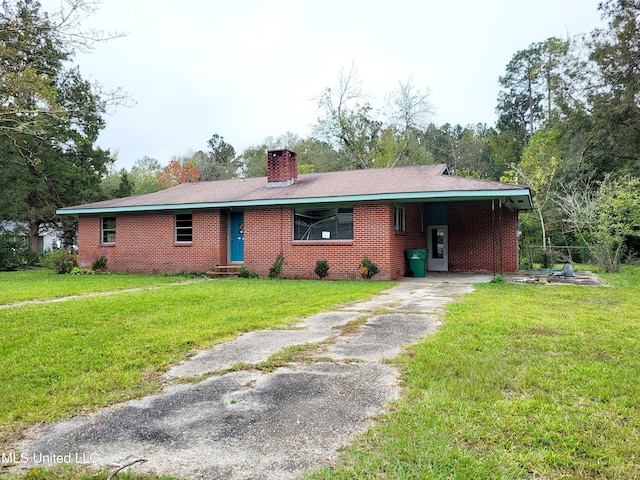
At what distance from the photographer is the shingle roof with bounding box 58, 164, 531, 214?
12.6 meters

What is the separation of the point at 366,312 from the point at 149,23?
7.24m

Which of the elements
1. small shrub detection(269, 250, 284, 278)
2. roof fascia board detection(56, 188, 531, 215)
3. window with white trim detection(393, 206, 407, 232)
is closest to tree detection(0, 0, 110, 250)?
roof fascia board detection(56, 188, 531, 215)

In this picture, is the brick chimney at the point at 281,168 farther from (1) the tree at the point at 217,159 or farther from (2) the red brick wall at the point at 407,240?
(1) the tree at the point at 217,159

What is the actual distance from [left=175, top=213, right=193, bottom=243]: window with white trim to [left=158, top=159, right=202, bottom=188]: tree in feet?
100

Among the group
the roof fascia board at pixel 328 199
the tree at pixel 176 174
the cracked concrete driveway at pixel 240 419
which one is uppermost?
the tree at pixel 176 174

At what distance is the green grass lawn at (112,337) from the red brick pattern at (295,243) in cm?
328

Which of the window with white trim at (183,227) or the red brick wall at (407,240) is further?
the window with white trim at (183,227)

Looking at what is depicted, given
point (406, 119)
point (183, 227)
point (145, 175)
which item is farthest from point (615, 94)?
point (145, 175)

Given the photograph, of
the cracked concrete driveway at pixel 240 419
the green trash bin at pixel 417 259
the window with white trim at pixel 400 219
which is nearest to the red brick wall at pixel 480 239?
the green trash bin at pixel 417 259

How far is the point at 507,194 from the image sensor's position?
12070 mm

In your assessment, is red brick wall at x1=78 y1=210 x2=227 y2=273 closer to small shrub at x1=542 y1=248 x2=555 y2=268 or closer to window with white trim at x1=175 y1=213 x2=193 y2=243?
window with white trim at x1=175 y1=213 x2=193 y2=243

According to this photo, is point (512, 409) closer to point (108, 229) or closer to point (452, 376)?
point (452, 376)

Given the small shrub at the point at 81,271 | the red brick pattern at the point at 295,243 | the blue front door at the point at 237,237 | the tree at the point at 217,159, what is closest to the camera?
the red brick pattern at the point at 295,243

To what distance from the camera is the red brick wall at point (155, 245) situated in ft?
52.7
